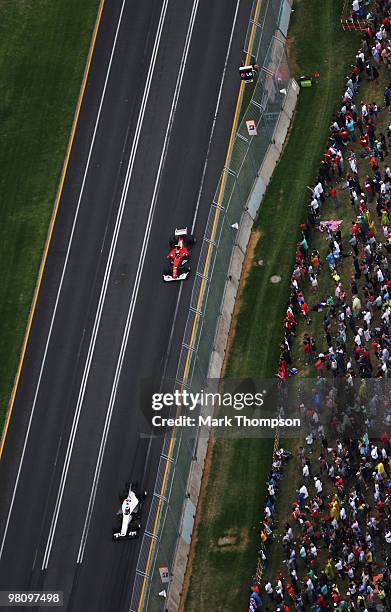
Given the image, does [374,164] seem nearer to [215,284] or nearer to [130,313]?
[215,284]

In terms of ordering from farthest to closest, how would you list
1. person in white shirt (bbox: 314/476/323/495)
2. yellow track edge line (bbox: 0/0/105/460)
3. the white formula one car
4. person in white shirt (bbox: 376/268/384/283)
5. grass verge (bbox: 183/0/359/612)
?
1. yellow track edge line (bbox: 0/0/105/460)
2. person in white shirt (bbox: 376/268/384/283)
3. the white formula one car
4. grass verge (bbox: 183/0/359/612)
5. person in white shirt (bbox: 314/476/323/495)

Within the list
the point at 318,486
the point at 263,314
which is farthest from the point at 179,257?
the point at 318,486

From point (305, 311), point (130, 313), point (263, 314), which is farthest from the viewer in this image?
point (130, 313)

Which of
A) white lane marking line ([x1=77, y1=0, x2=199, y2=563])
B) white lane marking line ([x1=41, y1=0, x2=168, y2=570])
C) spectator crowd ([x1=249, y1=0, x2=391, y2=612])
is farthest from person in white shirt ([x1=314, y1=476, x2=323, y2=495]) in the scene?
white lane marking line ([x1=41, y1=0, x2=168, y2=570])

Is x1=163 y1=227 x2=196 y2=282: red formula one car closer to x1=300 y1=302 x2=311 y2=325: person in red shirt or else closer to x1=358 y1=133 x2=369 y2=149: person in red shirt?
x1=300 y1=302 x2=311 y2=325: person in red shirt

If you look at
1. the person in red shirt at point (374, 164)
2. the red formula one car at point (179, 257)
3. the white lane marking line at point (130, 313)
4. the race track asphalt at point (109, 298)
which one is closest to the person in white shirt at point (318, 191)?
the person in red shirt at point (374, 164)

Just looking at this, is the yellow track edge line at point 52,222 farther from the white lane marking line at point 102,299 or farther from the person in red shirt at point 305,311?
the person in red shirt at point 305,311
